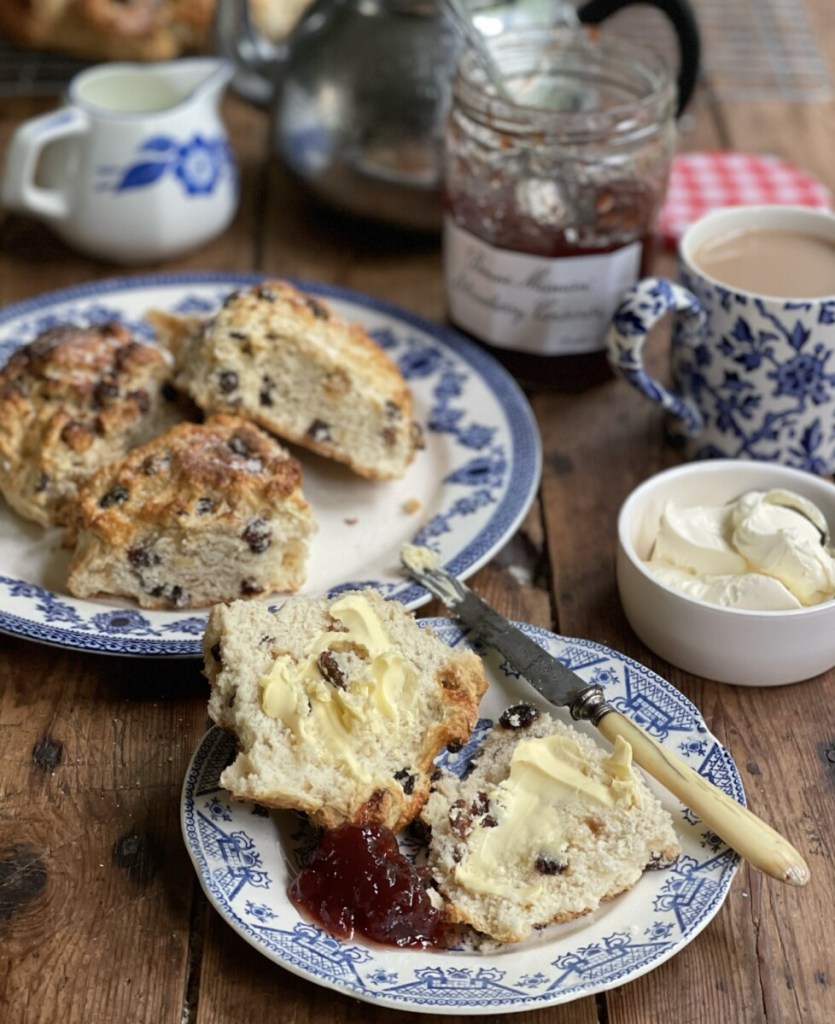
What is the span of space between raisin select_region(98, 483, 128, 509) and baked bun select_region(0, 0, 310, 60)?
201 cm

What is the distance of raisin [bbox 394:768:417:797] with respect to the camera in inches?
59.5

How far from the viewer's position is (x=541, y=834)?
1.47 meters

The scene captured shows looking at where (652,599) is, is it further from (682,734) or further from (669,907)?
(669,907)

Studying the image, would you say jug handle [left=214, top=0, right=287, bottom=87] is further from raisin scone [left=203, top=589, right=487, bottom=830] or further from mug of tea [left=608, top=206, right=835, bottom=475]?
raisin scone [left=203, top=589, right=487, bottom=830]

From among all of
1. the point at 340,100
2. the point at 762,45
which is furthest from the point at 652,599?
the point at 762,45

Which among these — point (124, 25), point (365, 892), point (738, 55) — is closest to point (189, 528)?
point (365, 892)

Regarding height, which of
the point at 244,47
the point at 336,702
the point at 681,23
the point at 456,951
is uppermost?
the point at 681,23

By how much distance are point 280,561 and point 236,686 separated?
420 millimetres

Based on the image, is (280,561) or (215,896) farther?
(280,561)

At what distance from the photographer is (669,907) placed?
1412 mm

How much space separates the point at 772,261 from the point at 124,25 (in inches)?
81.4

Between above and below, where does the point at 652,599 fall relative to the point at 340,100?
below

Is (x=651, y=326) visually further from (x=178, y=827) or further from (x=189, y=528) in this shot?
(x=178, y=827)

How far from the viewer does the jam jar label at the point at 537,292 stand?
7.62ft
